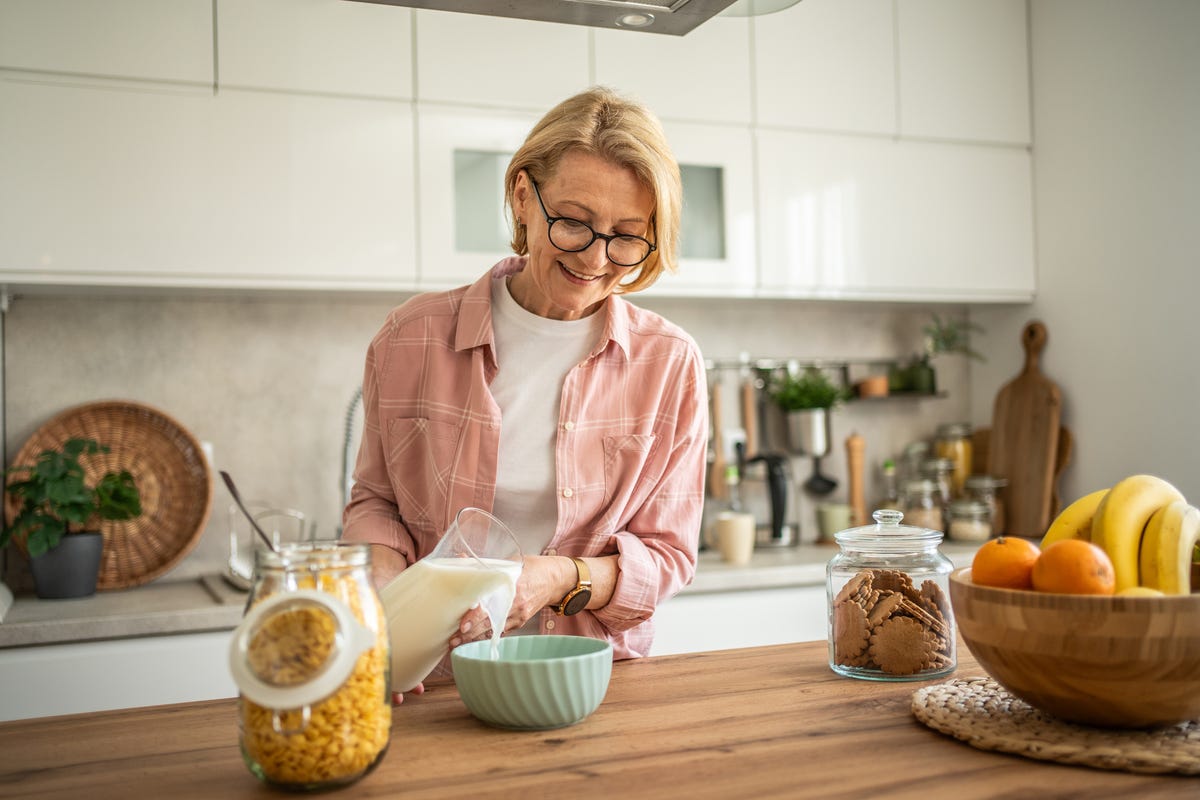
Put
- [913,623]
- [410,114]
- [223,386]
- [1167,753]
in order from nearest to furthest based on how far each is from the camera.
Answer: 1. [1167,753]
2. [913,623]
3. [410,114]
4. [223,386]

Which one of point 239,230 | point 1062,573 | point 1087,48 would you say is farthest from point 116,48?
point 1087,48

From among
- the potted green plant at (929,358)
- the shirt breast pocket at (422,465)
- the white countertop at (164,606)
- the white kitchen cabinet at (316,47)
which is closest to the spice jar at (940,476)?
the potted green plant at (929,358)

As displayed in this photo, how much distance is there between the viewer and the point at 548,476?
1515 mm

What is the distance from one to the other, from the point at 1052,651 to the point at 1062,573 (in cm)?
7

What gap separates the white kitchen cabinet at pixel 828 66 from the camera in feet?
9.55

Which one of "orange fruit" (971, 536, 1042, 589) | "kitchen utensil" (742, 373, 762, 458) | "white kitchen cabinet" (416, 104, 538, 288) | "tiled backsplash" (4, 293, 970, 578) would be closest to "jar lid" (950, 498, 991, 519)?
"kitchen utensil" (742, 373, 762, 458)

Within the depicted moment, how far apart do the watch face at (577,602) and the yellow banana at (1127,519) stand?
589 mm

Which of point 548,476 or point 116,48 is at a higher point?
point 116,48

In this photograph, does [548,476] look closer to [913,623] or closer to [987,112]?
[913,623]

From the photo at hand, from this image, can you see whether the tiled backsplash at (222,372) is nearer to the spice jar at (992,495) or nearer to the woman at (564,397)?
the woman at (564,397)

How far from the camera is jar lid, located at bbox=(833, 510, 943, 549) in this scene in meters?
1.15

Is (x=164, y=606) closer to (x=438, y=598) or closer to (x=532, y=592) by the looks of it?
(x=532, y=592)

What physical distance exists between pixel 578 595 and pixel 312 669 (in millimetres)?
575

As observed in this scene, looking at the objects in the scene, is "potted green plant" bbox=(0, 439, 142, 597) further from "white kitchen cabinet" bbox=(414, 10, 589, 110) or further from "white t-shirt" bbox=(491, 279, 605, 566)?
"white t-shirt" bbox=(491, 279, 605, 566)
